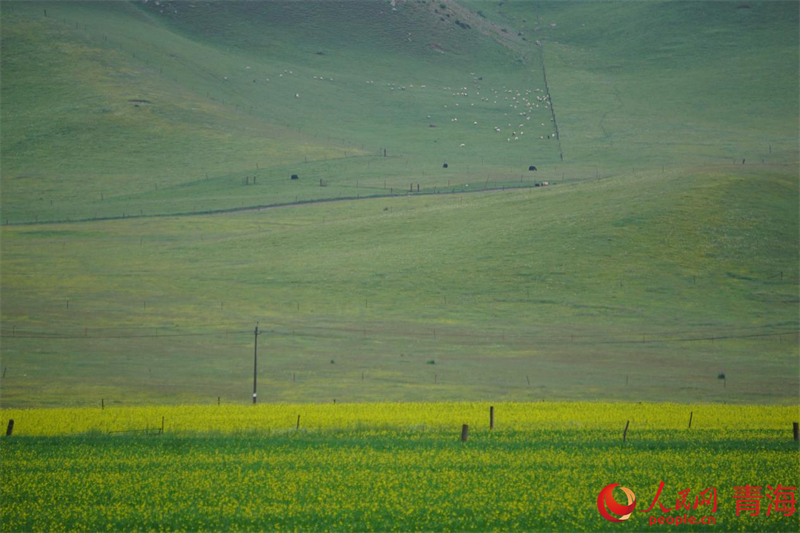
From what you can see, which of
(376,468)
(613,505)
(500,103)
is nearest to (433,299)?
(376,468)

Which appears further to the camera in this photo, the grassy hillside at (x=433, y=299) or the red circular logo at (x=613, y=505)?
the grassy hillside at (x=433, y=299)

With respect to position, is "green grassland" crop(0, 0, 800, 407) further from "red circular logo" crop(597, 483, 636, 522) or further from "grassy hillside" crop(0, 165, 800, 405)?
"red circular logo" crop(597, 483, 636, 522)

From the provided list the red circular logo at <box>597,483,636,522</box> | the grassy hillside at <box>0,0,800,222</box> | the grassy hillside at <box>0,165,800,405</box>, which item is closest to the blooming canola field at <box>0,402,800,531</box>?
the red circular logo at <box>597,483,636,522</box>

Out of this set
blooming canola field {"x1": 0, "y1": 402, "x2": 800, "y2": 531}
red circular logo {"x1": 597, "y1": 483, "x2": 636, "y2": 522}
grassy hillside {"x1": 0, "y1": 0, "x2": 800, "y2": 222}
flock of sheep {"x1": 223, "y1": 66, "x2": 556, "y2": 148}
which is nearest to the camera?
red circular logo {"x1": 597, "y1": 483, "x2": 636, "y2": 522}

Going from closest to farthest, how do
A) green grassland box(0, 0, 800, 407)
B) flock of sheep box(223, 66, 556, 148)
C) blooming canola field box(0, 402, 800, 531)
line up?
blooming canola field box(0, 402, 800, 531)
green grassland box(0, 0, 800, 407)
flock of sheep box(223, 66, 556, 148)

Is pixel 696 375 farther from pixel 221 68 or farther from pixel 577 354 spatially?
pixel 221 68

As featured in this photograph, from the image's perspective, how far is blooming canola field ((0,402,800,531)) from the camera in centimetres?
1927

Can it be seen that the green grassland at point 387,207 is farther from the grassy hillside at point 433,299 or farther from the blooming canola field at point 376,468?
the blooming canola field at point 376,468

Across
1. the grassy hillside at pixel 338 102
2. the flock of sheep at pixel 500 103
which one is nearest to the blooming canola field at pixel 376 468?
the grassy hillside at pixel 338 102

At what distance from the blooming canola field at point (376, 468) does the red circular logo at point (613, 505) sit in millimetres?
234

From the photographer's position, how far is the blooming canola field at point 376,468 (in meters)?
19.3

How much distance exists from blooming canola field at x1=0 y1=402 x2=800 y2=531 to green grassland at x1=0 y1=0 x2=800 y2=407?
389 inches

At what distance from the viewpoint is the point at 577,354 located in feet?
175

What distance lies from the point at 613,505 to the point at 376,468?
6.83 metres
